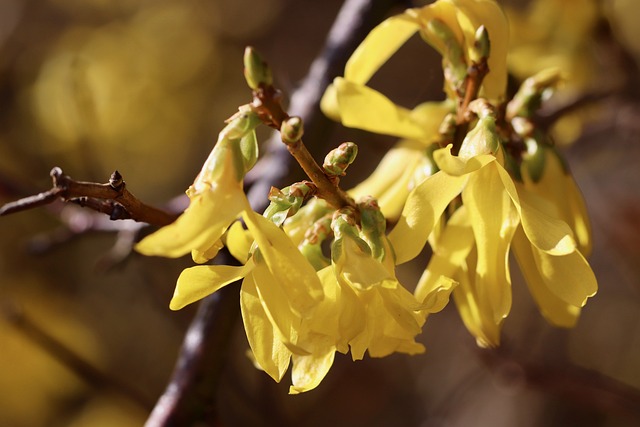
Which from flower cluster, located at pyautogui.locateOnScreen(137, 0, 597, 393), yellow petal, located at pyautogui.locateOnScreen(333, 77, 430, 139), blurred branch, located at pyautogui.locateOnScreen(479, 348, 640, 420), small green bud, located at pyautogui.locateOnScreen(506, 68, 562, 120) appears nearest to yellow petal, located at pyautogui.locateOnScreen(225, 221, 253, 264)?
flower cluster, located at pyautogui.locateOnScreen(137, 0, 597, 393)

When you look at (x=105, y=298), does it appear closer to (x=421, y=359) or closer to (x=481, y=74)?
(x=421, y=359)

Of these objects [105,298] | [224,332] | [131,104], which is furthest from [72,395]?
[224,332]

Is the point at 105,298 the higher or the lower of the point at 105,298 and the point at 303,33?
the lower

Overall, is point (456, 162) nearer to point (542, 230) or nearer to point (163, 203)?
point (542, 230)

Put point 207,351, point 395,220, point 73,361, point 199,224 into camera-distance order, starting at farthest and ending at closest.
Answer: point 73,361 < point 207,351 < point 395,220 < point 199,224

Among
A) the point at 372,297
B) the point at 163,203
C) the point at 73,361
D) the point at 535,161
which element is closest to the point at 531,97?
the point at 535,161

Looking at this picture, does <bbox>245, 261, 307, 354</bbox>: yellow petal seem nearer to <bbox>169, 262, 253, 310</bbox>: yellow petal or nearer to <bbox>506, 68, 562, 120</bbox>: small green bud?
<bbox>169, 262, 253, 310</bbox>: yellow petal

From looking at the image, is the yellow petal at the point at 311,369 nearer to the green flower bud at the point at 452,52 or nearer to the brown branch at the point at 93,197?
the brown branch at the point at 93,197
